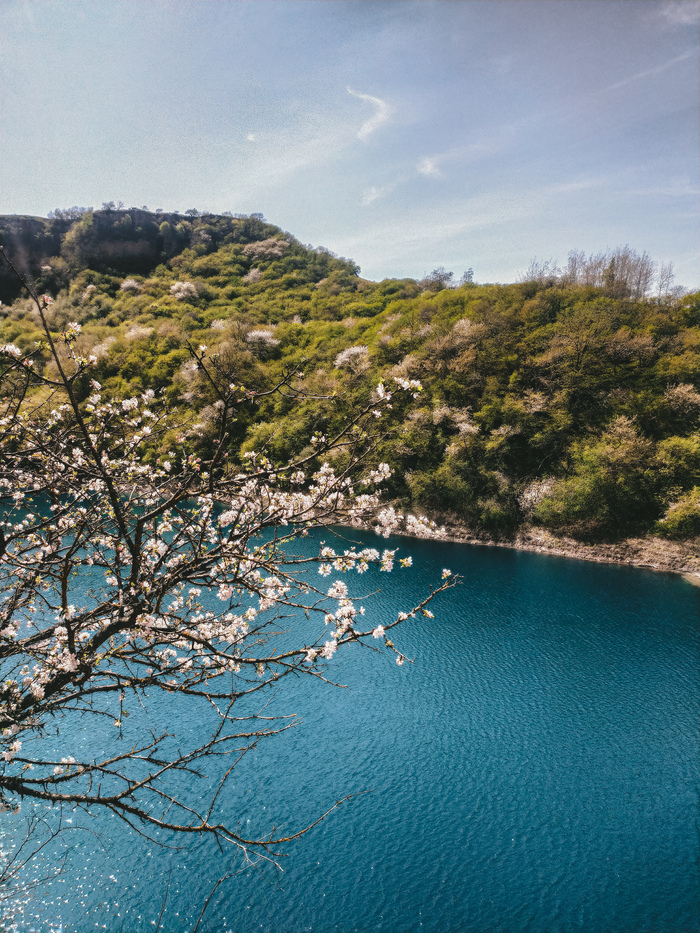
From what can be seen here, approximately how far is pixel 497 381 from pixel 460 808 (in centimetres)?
2564

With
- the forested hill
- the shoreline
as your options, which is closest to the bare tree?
the forested hill

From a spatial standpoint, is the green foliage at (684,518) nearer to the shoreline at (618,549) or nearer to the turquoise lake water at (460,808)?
the shoreline at (618,549)

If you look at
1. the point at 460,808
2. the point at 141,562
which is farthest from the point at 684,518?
the point at 141,562

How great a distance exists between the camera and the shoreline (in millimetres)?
23078

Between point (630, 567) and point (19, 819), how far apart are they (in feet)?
85.7

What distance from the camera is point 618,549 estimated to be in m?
24.6

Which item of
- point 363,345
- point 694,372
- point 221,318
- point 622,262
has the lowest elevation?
point 694,372

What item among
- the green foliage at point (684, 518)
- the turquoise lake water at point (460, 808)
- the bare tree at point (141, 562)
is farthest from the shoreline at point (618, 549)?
the bare tree at point (141, 562)

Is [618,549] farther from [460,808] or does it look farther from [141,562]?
[141,562]

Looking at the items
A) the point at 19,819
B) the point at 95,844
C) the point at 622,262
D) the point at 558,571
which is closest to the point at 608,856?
the point at 95,844

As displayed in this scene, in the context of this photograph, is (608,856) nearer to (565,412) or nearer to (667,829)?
(667,829)

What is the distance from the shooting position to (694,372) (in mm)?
27203

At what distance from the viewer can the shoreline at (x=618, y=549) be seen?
23078 millimetres

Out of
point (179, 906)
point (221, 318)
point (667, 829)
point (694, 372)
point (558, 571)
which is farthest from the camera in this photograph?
point (221, 318)
